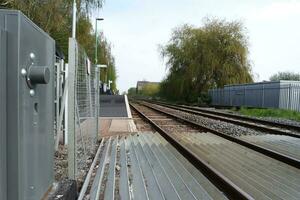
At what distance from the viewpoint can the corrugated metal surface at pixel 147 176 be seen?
5266 millimetres

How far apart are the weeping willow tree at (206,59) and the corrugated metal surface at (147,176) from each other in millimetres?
43320

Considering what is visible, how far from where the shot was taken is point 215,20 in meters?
57.1

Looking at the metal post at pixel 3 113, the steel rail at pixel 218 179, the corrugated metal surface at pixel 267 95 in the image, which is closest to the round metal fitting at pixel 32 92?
the metal post at pixel 3 113

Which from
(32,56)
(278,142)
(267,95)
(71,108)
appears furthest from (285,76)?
(32,56)

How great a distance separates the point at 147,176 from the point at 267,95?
30.3 m

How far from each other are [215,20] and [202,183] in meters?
52.9

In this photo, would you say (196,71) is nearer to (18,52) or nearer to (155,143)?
(155,143)

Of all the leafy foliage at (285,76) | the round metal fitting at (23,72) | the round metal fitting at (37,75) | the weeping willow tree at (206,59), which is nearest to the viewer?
the round metal fitting at (23,72)

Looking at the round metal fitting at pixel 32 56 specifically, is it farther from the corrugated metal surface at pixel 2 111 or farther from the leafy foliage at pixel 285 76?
the leafy foliage at pixel 285 76

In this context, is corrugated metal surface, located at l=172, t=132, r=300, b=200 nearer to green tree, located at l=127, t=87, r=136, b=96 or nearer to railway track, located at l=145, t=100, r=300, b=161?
railway track, located at l=145, t=100, r=300, b=161

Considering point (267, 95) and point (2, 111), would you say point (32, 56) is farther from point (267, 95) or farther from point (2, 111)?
point (267, 95)

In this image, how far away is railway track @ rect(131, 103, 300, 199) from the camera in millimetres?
5574

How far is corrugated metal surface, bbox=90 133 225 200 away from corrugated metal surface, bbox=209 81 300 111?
82.0 feet

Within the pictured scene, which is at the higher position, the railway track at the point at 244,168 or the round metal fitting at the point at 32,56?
the round metal fitting at the point at 32,56
